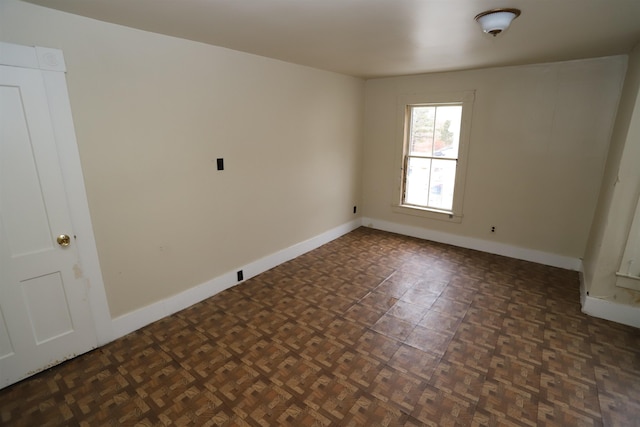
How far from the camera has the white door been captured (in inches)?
75.8

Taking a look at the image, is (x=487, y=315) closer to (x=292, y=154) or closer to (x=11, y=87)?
(x=292, y=154)

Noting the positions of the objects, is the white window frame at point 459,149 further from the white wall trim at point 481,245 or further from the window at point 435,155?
the white wall trim at point 481,245

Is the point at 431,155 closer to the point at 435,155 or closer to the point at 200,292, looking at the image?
the point at 435,155

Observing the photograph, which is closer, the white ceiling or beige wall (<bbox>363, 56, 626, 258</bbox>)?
the white ceiling

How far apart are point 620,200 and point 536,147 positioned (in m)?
1.29

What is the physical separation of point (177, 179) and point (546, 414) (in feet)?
10.3

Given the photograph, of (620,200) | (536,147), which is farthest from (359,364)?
(536,147)

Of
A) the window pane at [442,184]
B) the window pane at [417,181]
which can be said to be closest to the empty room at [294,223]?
the window pane at [442,184]

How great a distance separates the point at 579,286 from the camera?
3383 mm

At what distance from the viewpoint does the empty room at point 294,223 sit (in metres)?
1.95

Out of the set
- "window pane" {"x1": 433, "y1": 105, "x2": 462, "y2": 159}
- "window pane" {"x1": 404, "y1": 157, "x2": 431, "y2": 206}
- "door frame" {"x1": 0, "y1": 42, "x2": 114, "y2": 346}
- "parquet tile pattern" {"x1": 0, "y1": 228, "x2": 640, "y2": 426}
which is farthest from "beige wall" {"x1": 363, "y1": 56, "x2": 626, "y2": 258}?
"door frame" {"x1": 0, "y1": 42, "x2": 114, "y2": 346}

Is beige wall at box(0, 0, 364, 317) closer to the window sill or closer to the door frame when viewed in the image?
the door frame

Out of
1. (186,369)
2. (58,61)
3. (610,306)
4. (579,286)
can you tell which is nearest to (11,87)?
(58,61)

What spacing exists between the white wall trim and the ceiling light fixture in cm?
302
